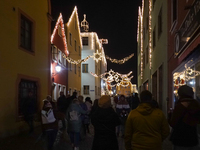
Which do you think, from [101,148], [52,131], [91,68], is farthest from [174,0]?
[91,68]

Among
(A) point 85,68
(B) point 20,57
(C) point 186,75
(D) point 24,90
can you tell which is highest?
(A) point 85,68

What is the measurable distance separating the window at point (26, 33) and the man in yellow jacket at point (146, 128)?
32.4ft

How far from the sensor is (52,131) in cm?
678

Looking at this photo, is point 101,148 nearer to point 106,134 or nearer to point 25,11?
point 106,134

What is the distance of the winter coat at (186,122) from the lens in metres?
3.96

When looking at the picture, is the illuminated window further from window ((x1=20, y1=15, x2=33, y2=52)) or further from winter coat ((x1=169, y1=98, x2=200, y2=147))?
winter coat ((x1=169, y1=98, x2=200, y2=147))

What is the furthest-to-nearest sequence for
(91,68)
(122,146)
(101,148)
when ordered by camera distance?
(91,68), (122,146), (101,148)

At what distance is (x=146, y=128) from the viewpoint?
376 cm

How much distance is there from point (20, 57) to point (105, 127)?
8.60 m

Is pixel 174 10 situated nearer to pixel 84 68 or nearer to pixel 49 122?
pixel 49 122

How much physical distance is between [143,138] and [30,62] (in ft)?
35.1

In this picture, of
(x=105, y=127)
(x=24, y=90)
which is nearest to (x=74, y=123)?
(x=105, y=127)

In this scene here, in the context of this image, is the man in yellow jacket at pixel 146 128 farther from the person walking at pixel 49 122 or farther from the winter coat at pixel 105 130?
the person walking at pixel 49 122

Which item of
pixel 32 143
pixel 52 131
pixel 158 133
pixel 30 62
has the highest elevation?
pixel 30 62
